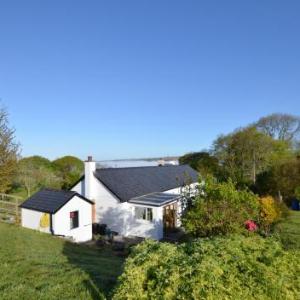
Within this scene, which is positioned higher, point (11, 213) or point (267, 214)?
point (267, 214)

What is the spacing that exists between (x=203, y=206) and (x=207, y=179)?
4.56ft

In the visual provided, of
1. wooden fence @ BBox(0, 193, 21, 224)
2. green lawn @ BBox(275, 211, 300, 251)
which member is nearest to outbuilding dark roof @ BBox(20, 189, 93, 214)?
wooden fence @ BBox(0, 193, 21, 224)

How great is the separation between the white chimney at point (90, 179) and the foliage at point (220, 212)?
13.2 m

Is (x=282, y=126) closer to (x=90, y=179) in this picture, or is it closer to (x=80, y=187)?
(x=90, y=179)

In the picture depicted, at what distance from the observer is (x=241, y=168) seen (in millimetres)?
37906

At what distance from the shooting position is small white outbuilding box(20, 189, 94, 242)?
17781mm

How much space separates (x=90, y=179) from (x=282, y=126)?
105 feet

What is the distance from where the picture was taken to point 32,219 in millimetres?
18312

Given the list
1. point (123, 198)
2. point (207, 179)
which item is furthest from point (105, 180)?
point (207, 179)

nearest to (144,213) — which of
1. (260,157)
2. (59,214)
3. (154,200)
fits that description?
(154,200)

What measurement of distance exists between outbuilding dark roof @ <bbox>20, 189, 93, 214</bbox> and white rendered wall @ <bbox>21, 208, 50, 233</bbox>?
0.25m

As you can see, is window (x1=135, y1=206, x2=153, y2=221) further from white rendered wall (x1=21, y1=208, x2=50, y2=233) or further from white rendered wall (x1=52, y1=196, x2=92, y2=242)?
white rendered wall (x1=21, y1=208, x2=50, y2=233)

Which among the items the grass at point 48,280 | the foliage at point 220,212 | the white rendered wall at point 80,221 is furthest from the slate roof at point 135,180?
the grass at point 48,280

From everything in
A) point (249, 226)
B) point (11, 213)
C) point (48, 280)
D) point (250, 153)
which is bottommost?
point (11, 213)
